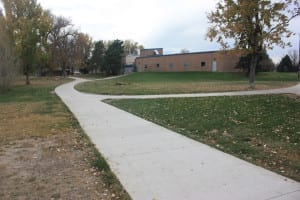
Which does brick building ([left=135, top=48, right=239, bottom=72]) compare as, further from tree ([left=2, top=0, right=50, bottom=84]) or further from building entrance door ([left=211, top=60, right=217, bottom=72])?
tree ([left=2, top=0, right=50, bottom=84])

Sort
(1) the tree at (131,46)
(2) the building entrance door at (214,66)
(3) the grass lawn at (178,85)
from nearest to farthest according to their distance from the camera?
(3) the grass lawn at (178,85)
(2) the building entrance door at (214,66)
(1) the tree at (131,46)

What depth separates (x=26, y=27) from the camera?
3119 centimetres

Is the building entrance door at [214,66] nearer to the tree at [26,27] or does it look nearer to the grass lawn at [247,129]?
the tree at [26,27]

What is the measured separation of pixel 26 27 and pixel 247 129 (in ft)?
96.4

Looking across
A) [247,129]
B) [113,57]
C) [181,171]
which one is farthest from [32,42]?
[113,57]

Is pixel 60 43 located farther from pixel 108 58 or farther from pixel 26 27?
pixel 26 27

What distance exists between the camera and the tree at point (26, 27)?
31.1 meters

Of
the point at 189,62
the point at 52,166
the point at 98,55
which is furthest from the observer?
the point at 98,55

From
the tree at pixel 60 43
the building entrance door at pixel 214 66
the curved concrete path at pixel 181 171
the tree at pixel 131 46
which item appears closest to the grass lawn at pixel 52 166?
the curved concrete path at pixel 181 171

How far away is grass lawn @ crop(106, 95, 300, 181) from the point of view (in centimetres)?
532

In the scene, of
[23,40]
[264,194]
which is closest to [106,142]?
[264,194]

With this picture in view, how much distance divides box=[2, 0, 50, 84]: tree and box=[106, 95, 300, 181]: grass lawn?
2410 centimetres

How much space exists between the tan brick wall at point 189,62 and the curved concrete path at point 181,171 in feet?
130

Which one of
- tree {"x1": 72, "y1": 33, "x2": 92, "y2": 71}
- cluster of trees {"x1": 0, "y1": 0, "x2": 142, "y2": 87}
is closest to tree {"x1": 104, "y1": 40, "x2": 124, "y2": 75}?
cluster of trees {"x1": 0, "y1": 0, "x2": 142, "y2": 87}
